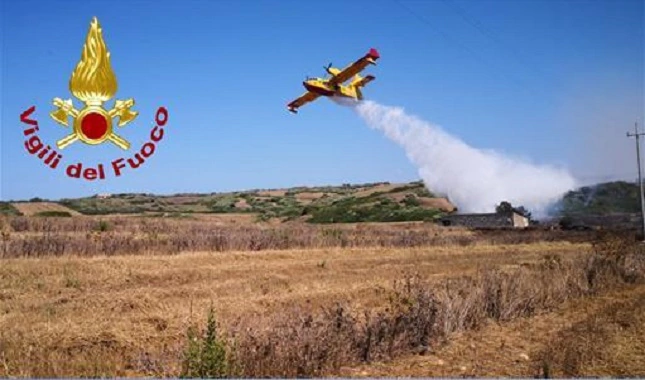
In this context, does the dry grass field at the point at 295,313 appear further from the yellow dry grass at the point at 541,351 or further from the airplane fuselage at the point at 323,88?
the airplane fuselage at the point at 323,88

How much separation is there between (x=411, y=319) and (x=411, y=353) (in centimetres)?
54

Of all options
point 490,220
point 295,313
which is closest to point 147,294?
point 295,313

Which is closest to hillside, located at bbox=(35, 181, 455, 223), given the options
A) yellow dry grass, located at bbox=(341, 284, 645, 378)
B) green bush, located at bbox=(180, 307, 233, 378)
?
yellow dry grass, located at bbox=(341, 284, 645, 378)

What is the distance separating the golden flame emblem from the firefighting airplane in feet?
52.3

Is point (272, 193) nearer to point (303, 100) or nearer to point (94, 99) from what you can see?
point (303, 100)

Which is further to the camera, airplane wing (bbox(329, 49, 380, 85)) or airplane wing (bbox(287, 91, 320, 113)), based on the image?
airplane wing (bbox(287, 91, 320, 113))

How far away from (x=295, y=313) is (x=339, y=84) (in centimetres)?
1736

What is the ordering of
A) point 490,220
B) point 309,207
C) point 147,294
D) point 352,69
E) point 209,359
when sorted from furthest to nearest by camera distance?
point 309,207, point 490,220, point 352,69, point 147,294, point 209,359

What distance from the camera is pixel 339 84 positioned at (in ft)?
85.9

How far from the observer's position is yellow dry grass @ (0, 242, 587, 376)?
31.7ft

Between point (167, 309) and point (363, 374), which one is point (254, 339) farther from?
point (167, 309)

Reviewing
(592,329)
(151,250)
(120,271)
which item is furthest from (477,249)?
(592,329)

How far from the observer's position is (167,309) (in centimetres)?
1378

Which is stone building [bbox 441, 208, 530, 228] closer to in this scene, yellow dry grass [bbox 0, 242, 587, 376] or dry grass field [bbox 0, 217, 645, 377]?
yellow dry grass [bbox 0, 242, 587, 376]
